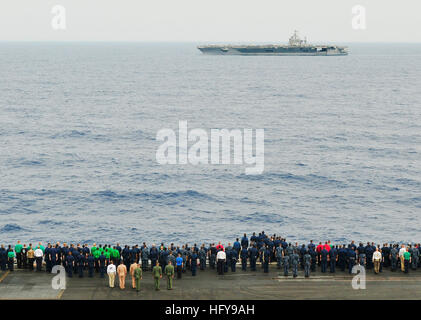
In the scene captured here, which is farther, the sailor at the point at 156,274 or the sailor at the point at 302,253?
the sailor at the point at 302,253

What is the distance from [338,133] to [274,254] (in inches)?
2814

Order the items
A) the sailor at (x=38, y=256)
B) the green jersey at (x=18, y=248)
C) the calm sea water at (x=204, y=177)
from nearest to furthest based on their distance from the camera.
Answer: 1. the sailor at (x=38, y=256)
2. the green jersey at (x=18, y=248)
3. the calm sea water at (x=204, y=177)

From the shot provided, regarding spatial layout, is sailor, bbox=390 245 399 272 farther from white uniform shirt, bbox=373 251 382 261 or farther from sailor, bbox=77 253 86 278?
sailor, bbox=77 253 86 278

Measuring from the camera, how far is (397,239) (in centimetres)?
5284

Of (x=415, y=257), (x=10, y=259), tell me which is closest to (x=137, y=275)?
(x=10, y=259)

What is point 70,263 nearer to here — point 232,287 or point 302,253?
point 232,287

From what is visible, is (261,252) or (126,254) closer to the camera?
(261,252)

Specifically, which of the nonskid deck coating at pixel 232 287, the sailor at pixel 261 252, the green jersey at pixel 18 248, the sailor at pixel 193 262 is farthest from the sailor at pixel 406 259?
the green jersey at pixel 18 248

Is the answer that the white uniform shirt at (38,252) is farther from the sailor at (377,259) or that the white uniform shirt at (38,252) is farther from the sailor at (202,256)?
the sailor at (377,259)

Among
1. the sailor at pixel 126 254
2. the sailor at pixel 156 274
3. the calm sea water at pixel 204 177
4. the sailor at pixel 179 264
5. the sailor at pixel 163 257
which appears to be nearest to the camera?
the sailor at pixel 156 274

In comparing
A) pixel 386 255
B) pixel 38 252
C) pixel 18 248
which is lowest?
pixel 386 255

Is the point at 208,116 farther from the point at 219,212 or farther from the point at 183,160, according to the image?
the point at 219,212

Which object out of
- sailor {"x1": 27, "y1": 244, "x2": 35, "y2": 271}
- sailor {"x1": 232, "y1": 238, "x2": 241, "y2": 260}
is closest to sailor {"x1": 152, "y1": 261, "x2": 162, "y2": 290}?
Answer: sailor {"x1": 232, "y1": 238, "x2": 241, "y2": 260}

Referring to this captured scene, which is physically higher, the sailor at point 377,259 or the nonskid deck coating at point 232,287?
the sailor at point 377,259
